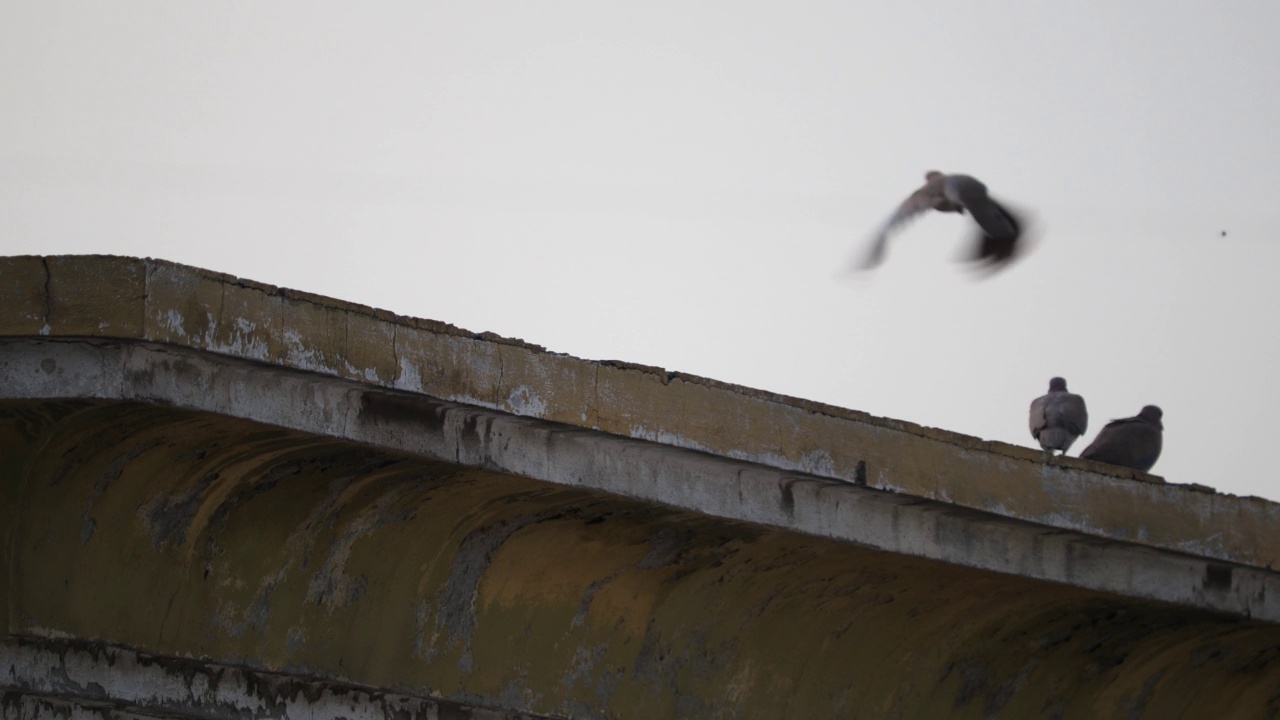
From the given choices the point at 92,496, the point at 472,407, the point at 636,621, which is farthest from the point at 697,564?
the point at 92,496

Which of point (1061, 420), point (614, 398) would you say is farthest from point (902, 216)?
point (614, 398)

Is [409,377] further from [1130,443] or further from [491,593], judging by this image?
[1130,443]

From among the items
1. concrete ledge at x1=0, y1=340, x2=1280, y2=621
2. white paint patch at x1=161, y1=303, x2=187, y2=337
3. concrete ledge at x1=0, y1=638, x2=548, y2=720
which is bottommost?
concrete ledge at x1=0, y1=638, x2=548, y2=720

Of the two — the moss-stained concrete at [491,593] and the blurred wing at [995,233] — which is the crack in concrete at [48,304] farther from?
the blurred wing at [995,233]

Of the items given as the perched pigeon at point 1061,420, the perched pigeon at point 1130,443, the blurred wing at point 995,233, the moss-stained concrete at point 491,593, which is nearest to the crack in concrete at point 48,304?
the moss-stained concrete at point 491,593

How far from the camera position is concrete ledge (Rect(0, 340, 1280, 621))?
11.2 feet

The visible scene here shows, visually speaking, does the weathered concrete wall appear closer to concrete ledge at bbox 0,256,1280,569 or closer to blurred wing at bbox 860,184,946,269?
concrete ledge at bbox 0,256,1280,569

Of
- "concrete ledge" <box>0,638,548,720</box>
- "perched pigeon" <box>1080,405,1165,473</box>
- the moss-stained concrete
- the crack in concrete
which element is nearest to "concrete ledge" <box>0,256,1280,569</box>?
A: the crack in concrete

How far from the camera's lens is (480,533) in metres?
4.11

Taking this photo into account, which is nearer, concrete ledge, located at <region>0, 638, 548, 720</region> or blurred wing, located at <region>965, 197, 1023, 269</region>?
concrete ledge, located at <region>0, 638, 548, 720</region>

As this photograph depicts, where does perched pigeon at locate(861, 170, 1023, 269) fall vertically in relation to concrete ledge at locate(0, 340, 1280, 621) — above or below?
above

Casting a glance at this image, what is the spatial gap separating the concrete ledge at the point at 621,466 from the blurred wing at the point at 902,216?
245 cm

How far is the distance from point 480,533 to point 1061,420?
4224 millimetres

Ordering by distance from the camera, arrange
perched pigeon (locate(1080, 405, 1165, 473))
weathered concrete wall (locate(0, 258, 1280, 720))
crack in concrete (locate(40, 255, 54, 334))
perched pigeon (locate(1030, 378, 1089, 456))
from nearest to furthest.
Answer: crack in concrete (locate(40, 255, 54, 334)), weathered concrete wall (locate(0, 258, 1280, 720)), perched pigeon (locate(1080, 405, 1165, 473)), perched pigeon (locate(1030, 378, 1089, 456))
